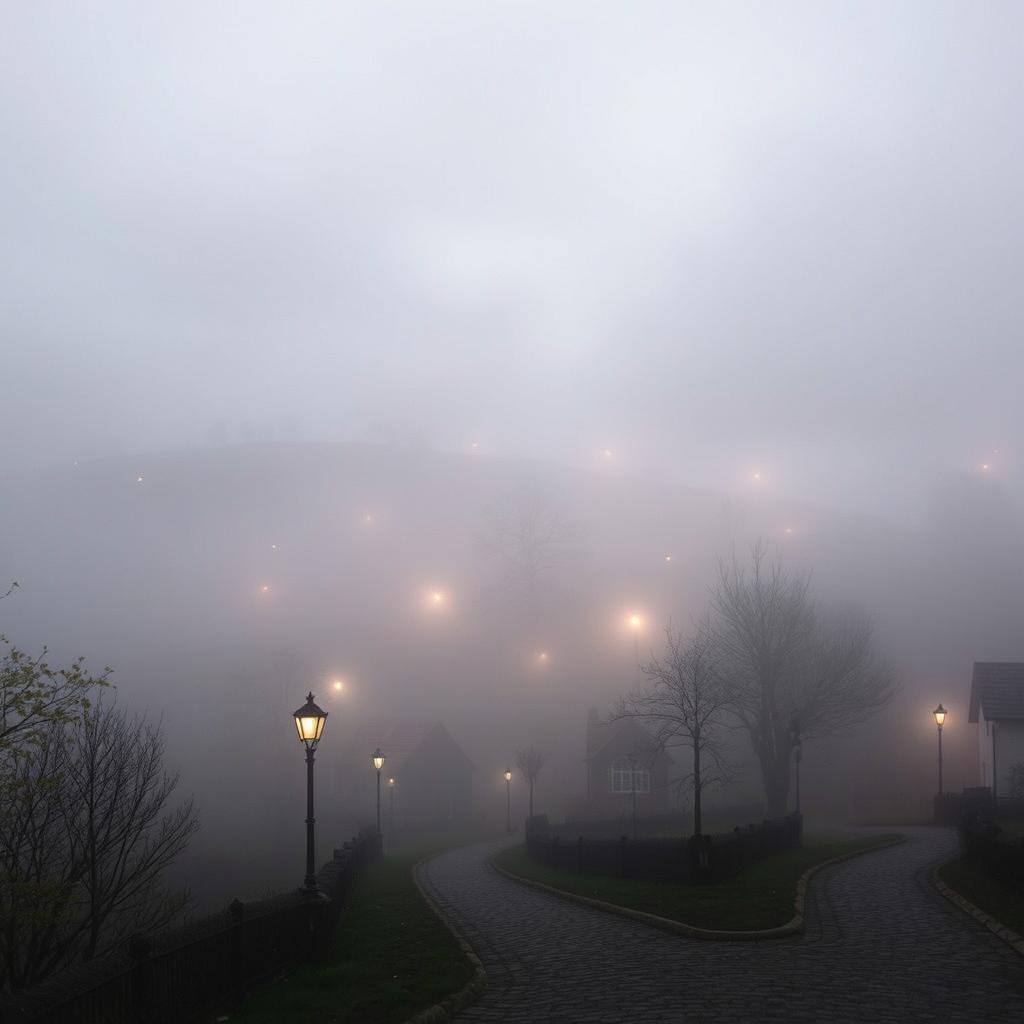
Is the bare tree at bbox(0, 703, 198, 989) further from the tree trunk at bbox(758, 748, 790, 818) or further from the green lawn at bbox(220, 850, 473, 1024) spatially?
the tree trunk at bbox(758, 748, 790, 818)

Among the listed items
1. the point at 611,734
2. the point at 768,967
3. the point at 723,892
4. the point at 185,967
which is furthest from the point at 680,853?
the point at 611,734

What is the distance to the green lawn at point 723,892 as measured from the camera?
1691 centimetres

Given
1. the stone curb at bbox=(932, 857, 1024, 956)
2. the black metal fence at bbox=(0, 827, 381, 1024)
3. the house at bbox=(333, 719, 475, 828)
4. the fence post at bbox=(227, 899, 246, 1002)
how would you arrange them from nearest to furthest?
the black metal fence at bbox=(0, 827, 381, 1024), the fence post at bbox=(227, 899, 246, 1002), the stone curb at bbox=(932, 857, 1024, 956), the house at bbox=(333, 719, 475, 828)

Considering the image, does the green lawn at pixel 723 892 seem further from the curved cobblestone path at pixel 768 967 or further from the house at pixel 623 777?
the house at pixel 623 777

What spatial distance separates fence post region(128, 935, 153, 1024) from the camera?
9.61 m

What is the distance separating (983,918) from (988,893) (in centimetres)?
267

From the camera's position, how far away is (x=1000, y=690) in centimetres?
4603

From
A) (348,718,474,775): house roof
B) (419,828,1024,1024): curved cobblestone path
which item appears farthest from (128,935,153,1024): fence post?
(348,718,474,775): house roof

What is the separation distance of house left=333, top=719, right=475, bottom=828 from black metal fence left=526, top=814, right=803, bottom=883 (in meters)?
42.6

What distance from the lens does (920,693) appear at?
78.2 meters

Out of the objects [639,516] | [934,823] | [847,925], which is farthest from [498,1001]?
Result: [639,516]

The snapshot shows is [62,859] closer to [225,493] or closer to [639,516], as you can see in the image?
[639,516]

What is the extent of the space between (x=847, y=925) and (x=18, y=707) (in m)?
15.4

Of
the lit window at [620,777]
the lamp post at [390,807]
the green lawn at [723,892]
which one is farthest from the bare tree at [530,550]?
the green lawn at [723,892]
